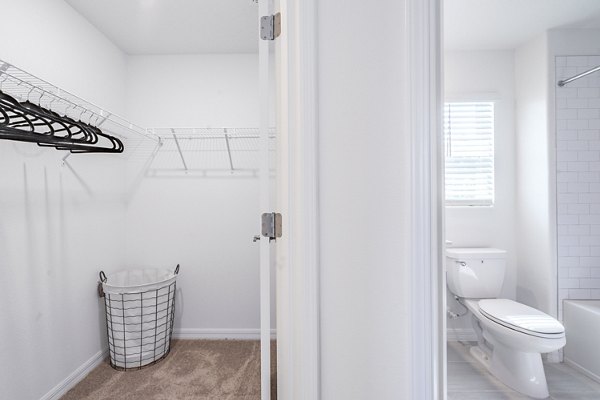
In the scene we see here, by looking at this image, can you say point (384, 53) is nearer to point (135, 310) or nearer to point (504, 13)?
point (504, 13)

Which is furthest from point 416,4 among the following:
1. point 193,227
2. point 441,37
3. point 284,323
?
point 193,227

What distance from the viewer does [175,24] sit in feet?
6.47

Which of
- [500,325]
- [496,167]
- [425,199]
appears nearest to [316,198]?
[425,199]

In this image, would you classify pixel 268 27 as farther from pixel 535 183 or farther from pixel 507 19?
pixel 535 183

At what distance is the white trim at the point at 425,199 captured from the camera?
0.81 meters

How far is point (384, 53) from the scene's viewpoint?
86 centimetres

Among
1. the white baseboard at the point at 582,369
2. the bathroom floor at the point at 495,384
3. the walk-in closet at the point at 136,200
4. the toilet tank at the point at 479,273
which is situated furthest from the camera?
the toilet tank at the point at 479,273

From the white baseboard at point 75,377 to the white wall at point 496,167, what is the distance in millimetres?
2586

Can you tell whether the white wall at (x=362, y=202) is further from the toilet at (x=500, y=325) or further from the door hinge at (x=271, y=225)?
the toilet at (x=500, y=325)

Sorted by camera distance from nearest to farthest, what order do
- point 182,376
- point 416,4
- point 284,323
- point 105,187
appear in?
point 416,4
point 284,323
point 182,376
point 105,187

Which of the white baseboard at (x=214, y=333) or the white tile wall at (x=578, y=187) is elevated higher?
→ the white tile wall at (x=578, y=187)

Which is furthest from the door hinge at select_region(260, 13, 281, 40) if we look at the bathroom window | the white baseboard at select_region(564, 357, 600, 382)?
the white baseboard at select_region(564, 357, 600, 382)

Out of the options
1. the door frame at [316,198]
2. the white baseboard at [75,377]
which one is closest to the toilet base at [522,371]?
the door frame at [316,198]

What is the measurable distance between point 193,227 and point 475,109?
8.03ft
